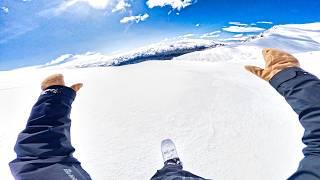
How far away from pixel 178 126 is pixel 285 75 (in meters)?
0.96

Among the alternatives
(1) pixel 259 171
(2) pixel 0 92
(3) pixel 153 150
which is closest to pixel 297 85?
(1) pixel 259 171

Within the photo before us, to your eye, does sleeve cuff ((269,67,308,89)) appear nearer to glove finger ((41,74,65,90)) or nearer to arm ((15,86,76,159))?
arm ((15,86,76,159))

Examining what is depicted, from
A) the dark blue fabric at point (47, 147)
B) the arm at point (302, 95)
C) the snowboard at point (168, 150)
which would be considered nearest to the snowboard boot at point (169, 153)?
the snowboard at point (168, 150)

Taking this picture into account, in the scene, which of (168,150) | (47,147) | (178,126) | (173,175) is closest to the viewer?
(173,175)

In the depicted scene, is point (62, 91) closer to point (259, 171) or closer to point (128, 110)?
point (128, 110)

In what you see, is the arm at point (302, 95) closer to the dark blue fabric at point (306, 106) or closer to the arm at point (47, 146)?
the dark blue fabric at point (306, 106)

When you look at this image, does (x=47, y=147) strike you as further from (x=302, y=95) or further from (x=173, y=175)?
(x=302, y=95)

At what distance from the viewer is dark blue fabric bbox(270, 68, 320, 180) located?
6.12 ft

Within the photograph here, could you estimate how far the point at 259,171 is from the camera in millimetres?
2438

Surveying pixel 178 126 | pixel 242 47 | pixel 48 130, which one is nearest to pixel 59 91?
pixel 48 130

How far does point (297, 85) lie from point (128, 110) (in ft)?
5.00

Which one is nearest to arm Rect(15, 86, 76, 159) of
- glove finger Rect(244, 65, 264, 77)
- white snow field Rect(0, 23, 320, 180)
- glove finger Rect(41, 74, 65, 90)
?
glove finger Rect(41, 74, 65, 90)

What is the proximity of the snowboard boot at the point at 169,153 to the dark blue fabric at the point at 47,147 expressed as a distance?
0.51 m

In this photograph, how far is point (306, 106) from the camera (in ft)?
6.93
